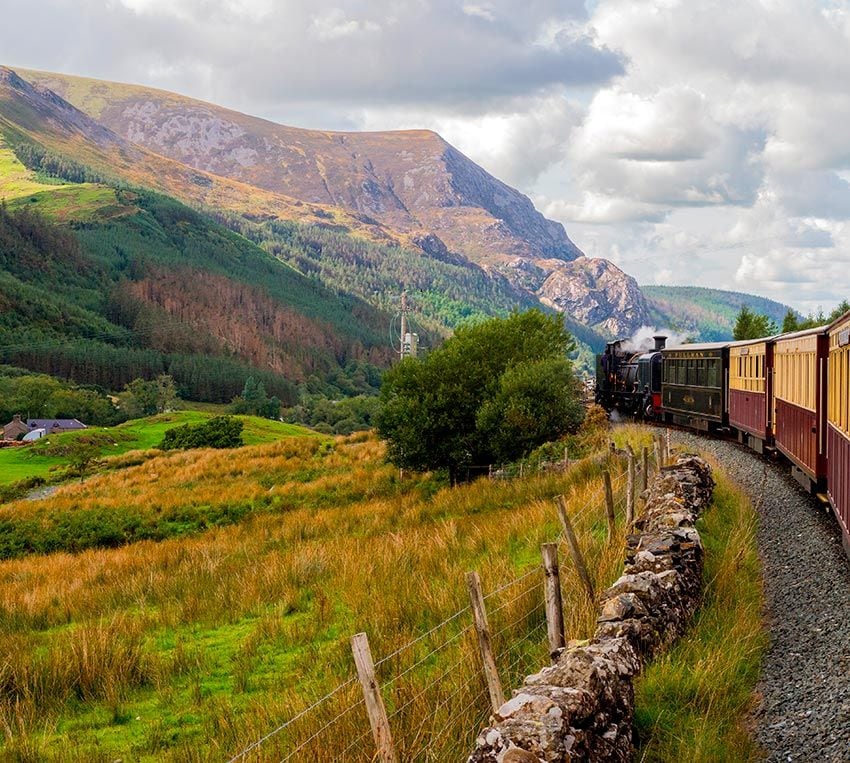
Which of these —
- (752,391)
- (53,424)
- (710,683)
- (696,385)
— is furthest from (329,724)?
(53,424)

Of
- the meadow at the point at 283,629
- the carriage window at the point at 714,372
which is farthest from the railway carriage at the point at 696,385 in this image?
the meadow at the point at 283,629

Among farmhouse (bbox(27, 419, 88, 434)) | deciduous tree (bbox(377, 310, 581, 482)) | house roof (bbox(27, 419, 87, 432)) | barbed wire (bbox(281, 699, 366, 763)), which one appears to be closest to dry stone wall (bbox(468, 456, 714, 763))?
barbed wire (bbox(281, 699, 366, 763))

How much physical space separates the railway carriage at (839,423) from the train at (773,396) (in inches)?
0.5

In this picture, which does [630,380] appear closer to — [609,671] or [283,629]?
[283,629]

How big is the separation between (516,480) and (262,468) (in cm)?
2075

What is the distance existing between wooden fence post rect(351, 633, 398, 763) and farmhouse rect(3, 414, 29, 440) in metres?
99.3

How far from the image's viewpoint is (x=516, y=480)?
2425 cm

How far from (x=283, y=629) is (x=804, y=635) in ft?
20.2

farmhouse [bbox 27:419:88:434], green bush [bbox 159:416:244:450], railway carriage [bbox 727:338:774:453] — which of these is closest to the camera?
railway carriage [bbox 727:338:774:453]

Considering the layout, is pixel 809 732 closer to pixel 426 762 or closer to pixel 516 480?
pixel 426 762

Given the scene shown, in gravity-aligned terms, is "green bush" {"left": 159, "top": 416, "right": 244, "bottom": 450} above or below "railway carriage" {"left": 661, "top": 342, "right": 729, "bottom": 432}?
below

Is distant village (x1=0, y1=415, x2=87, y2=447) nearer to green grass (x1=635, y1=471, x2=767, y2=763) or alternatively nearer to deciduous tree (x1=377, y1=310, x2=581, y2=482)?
deciduous tree (x1=377, y1=310, x2=581, y2=482)

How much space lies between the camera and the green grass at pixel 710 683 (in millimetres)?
6434

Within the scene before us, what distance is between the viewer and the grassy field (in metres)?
54.7
